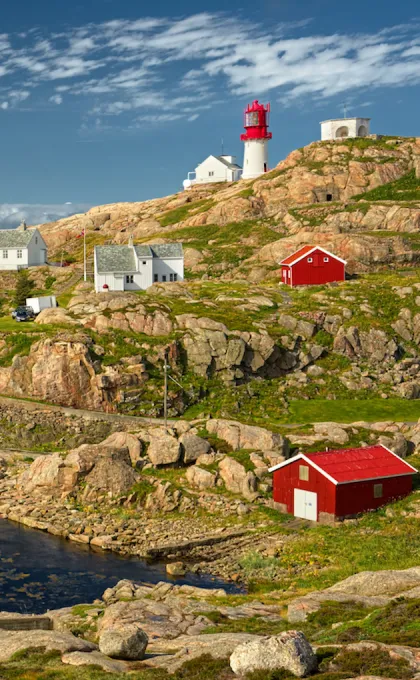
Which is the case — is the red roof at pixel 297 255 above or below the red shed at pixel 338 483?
above

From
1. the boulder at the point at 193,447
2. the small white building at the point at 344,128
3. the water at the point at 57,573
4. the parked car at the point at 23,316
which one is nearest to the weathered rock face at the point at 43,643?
the water at the point at 57,573

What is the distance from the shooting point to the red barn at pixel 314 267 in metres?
101

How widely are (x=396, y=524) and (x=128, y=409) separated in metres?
31.8

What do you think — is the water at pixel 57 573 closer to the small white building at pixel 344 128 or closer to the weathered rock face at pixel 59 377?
the weathered rock face at pixel 59 377

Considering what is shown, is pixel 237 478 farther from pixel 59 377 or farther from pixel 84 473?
pixel 59 377

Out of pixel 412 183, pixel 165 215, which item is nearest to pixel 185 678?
pixel 412 183

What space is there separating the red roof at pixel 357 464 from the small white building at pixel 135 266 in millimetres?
52602

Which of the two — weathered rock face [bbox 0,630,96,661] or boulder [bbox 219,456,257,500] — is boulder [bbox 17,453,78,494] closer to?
boulder [bbox 219,456,257,500]

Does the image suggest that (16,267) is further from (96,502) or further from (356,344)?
(96,502)

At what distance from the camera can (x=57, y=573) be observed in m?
43.8

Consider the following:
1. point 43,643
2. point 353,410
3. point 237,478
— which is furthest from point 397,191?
point 43,643

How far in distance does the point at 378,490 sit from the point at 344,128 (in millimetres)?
109047

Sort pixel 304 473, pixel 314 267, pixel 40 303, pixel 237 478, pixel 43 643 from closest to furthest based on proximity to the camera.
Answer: pixel 43 643 → pixel 304 473 → pixel 237 478 → pixel 40 303 → pixel 314 267

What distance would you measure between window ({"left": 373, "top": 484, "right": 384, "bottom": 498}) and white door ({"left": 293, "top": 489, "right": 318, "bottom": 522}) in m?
3.89
